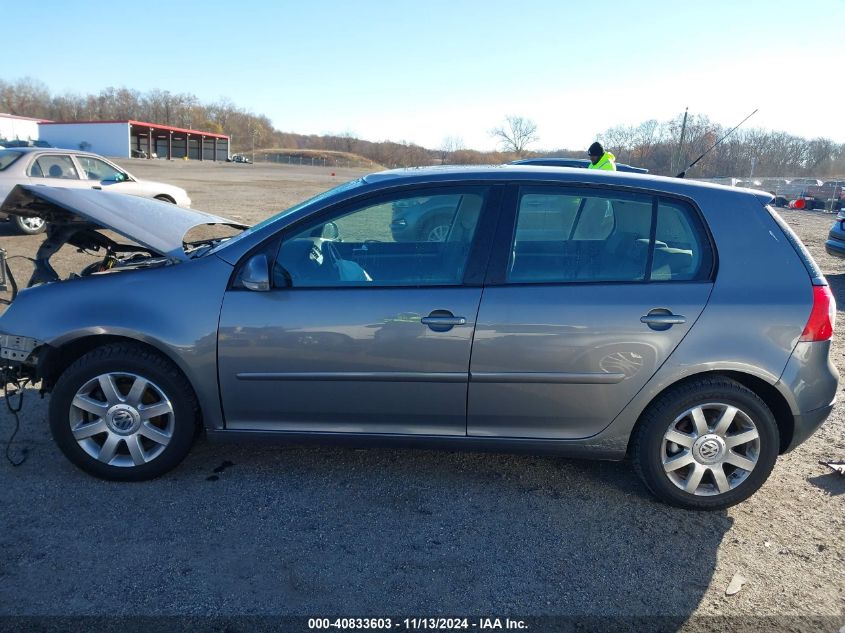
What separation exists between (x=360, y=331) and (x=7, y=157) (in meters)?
10.3

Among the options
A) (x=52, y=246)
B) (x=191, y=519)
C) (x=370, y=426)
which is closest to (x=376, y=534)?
(x=370, y=426)

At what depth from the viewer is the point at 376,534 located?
300 cm

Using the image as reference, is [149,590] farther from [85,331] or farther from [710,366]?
[710,366]

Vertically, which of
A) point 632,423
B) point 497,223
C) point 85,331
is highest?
point 497,223

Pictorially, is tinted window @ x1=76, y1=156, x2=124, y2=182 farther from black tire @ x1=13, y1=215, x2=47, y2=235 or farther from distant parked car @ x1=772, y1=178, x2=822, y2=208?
distant parked car @ x1=772, y1=178, x2=822, y2=208

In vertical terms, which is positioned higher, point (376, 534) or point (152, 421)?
point (152, 421)

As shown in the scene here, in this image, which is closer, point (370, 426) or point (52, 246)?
point (370, 426)

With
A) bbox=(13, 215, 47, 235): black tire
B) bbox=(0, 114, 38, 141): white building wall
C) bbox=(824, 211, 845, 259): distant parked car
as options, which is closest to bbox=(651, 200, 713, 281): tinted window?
bbox=(824, 211, 845, 259): distant parked car

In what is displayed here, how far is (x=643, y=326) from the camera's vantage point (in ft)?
10.1

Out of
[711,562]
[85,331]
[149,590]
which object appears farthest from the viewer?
[85,331]

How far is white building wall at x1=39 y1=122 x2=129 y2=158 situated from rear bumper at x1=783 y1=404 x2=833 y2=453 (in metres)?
70.7

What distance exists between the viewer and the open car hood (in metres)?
3.63

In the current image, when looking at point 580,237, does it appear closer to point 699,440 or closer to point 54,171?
point 699,440

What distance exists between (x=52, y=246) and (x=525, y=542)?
12.7ft
